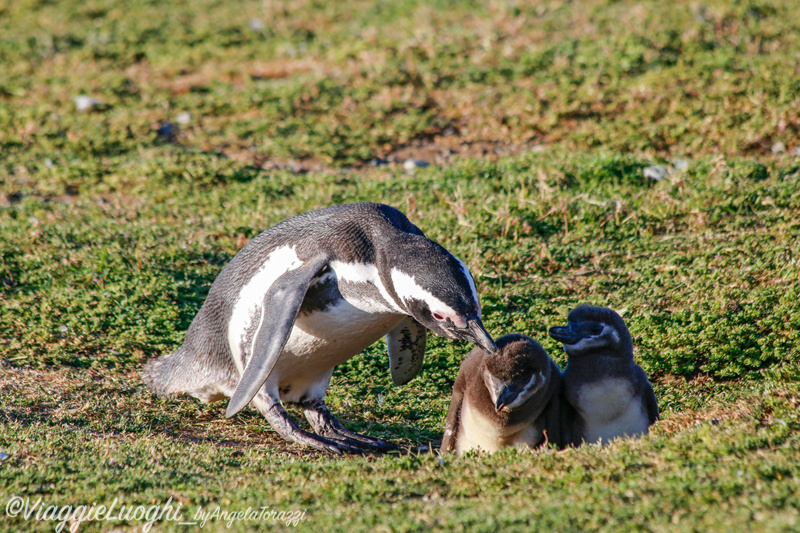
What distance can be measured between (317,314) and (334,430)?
71 cm

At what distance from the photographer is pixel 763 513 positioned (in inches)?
97.0

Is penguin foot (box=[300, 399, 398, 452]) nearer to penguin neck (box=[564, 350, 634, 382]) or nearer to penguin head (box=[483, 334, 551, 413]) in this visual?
penguin head (box=[483, 334, 551, 413])

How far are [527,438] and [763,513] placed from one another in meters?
1.49

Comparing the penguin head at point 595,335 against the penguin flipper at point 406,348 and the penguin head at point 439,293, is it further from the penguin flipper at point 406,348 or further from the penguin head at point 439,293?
the penguin flipper at point 406,348

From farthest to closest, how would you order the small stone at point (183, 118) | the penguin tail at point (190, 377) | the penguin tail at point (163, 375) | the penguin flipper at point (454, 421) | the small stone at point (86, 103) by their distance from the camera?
the small stone at point (86, 103) < the small stone at point (183, 118) < the penguin tail at point (163, 375) < the penguin tail at point (190, 377) < the penguin flipper at point (454, 421)

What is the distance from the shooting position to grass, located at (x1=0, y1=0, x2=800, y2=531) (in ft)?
10.1

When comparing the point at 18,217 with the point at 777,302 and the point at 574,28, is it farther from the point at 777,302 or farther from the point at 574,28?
the point at 574,28

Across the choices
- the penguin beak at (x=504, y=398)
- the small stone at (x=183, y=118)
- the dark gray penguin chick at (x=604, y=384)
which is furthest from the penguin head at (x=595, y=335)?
the small stone at (x=183, y=118)

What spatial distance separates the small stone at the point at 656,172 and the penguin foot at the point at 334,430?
3.67 metres

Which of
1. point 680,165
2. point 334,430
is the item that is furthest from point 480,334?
point 680,165

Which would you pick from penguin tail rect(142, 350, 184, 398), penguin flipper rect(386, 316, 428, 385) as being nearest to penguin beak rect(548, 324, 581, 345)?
penguin flipper rect(386, 316, 428, 385)

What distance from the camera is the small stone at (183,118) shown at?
901 centimetres

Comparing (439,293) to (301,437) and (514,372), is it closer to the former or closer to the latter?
(514,372)

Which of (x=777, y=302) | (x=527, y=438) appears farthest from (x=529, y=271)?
(x=527, y=438)
